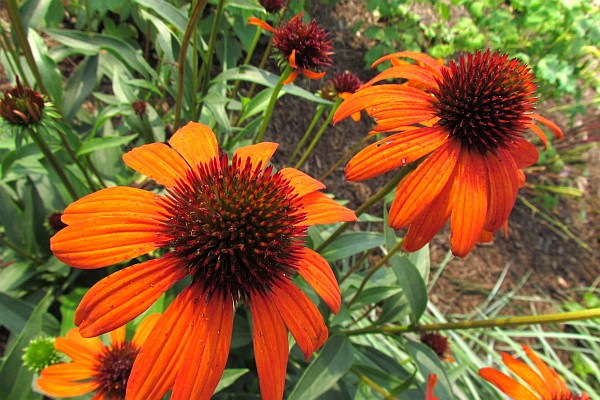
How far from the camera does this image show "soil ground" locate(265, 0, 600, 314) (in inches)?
96.4

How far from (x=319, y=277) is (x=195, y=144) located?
0.35m

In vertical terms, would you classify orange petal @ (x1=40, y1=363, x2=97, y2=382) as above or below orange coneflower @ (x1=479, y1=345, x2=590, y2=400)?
below

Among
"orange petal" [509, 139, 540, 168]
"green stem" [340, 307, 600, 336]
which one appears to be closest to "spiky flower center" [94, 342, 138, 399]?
"green stem" [340, 307, 600, 336]

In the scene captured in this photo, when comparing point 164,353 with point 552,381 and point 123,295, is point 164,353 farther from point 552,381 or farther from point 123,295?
point 552,381

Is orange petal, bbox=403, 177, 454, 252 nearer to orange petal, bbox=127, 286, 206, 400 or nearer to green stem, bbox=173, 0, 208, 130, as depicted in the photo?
orange petal, bbox=127, 286, 206, 400

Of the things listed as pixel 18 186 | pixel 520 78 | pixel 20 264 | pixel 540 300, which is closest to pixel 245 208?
pixel 520 78

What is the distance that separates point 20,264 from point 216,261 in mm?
1012

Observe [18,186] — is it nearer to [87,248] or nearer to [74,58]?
[74,58]

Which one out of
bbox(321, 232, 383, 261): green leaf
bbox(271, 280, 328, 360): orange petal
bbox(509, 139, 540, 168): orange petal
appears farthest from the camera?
bbox(321, 232, 383, 261): green leaf

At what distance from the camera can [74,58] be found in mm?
2135

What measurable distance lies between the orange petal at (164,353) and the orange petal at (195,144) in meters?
0.26

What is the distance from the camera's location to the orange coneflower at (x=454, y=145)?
0.74 metres

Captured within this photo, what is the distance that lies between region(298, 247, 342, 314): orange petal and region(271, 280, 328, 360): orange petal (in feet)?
0.10

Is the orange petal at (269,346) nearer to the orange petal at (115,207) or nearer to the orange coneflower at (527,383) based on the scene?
the orange petal at (115,207)
